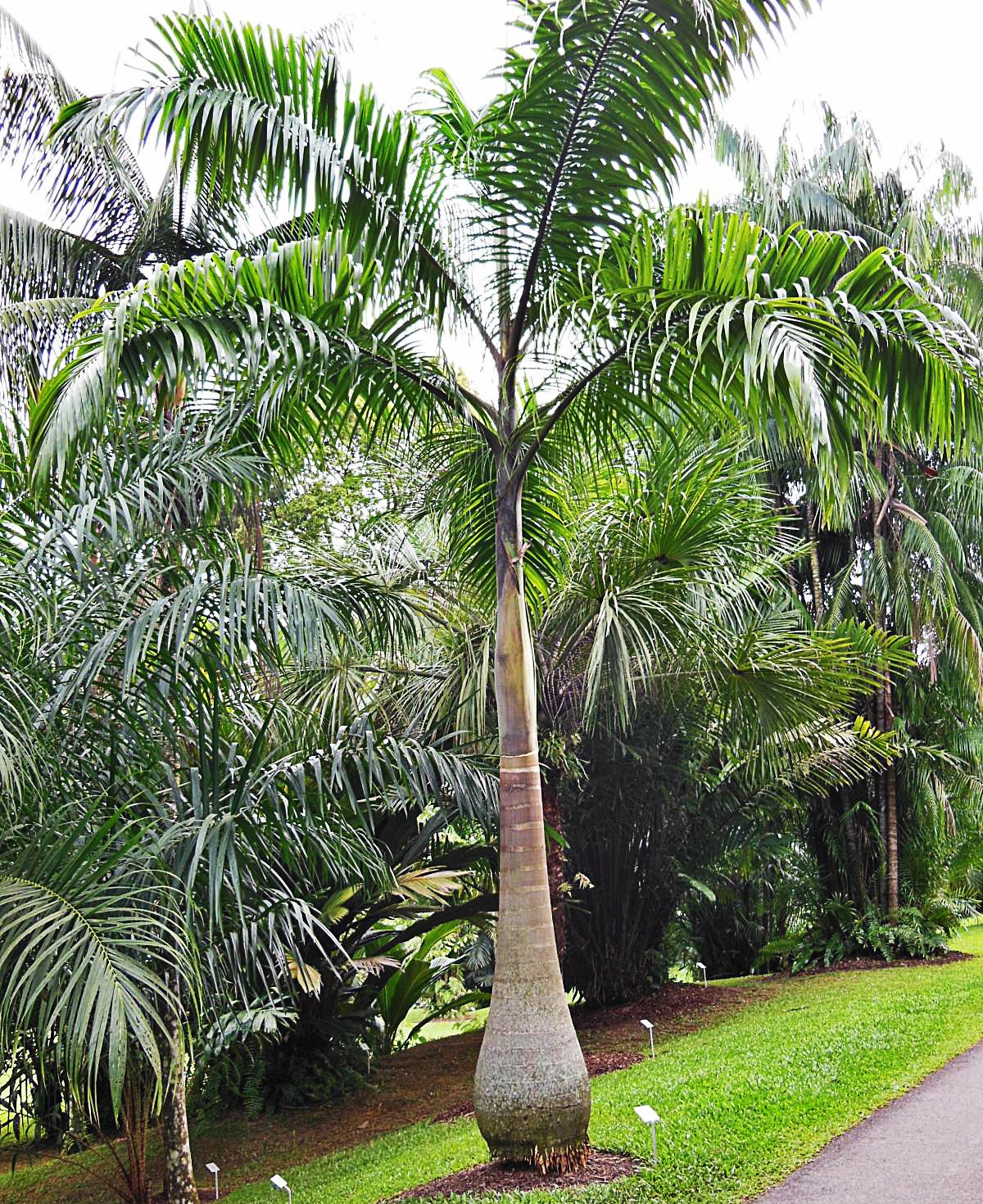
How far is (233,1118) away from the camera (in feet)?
30.8

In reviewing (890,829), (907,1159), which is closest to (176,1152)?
(907,1159)

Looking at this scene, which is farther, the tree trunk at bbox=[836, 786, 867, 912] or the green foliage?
the tree trunk at bbox=[836, 786, 867, 912]

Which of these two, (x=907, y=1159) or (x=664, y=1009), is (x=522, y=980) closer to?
(x=907, y=1159)

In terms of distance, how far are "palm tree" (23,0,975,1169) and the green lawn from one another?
2.38 feet

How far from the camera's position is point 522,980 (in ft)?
17.9

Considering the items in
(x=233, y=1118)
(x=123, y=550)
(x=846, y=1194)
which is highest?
(x=123, y=550)

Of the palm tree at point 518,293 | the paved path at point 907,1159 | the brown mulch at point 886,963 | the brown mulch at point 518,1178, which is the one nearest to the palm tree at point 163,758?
the palm tree at point 518,293

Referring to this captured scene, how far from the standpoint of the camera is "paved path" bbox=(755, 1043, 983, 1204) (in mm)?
4965

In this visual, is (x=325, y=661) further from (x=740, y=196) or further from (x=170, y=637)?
(x=740, y=196)

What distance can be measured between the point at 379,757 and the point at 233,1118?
5.23 metres

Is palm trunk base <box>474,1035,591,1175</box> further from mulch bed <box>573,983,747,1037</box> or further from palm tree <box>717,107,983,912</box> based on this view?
palm tree <box>717,107,983,912</box>

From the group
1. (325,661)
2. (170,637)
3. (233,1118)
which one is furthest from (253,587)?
(233,1118)

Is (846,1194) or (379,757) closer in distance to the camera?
(846,1194)

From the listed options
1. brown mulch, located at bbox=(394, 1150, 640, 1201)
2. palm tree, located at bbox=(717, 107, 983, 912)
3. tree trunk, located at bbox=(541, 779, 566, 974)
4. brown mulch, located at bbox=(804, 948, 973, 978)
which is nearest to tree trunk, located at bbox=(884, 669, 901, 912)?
palm tree, located at bbox=(717, 107, 983, 912)
